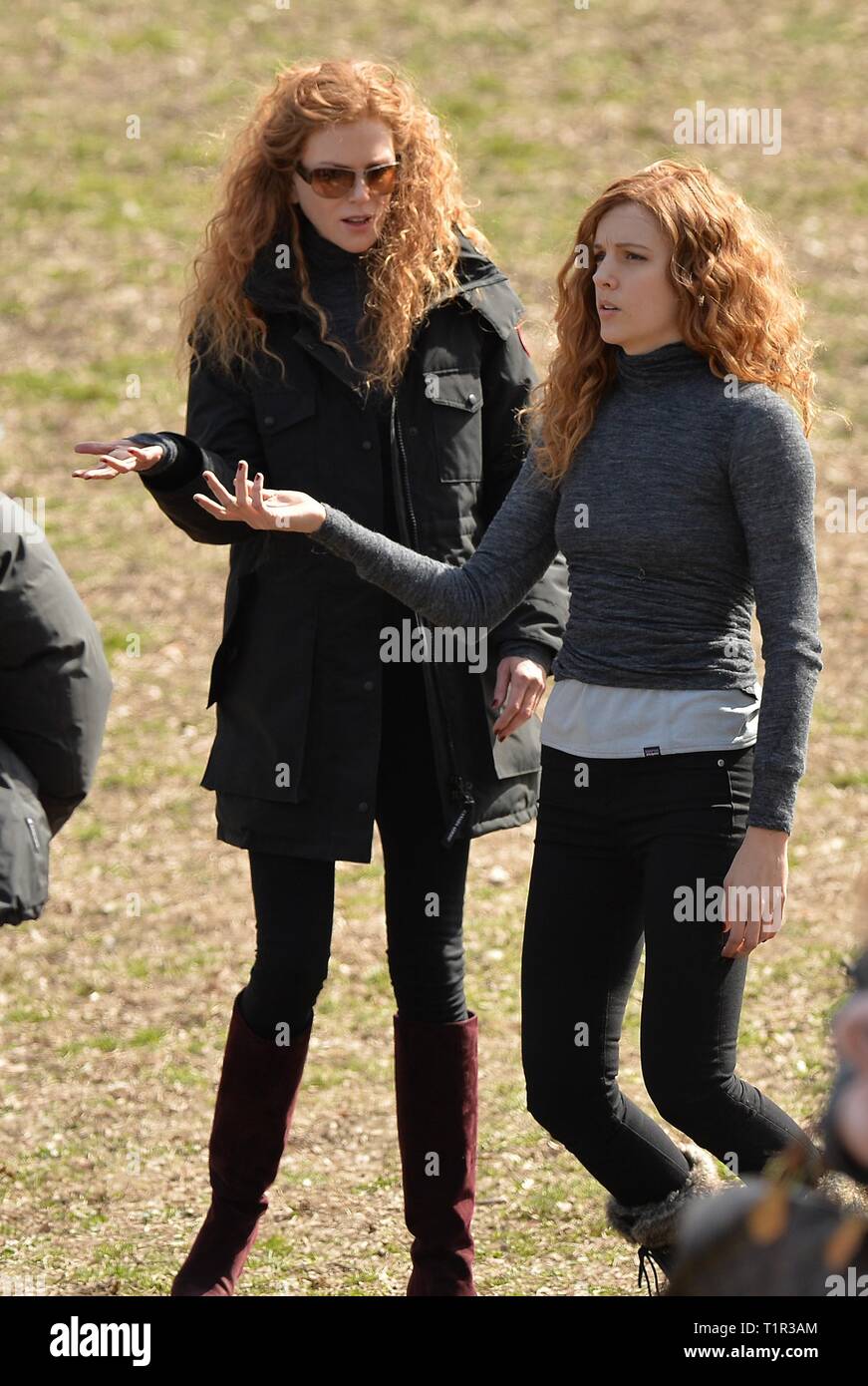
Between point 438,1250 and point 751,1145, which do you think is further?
point 438,1250

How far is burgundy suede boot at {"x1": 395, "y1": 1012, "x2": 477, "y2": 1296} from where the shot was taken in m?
3.50

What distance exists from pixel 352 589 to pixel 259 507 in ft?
1.44

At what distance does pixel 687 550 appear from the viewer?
2.93 m

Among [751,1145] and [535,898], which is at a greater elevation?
[535,898]

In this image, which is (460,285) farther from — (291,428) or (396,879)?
(396,879)

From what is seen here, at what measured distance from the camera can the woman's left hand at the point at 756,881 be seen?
2.79 m

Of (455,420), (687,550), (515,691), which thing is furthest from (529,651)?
(687,550)

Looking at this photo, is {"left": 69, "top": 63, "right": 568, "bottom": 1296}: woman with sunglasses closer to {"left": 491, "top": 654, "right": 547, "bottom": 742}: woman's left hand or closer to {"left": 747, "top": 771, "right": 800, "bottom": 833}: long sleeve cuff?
{"left": 491, "top": 654, "right": 547, "bottom": 742}: woman's left hand

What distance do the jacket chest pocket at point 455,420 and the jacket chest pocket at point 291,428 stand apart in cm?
23

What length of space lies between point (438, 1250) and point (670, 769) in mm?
1175

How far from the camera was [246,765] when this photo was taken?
3.44 m

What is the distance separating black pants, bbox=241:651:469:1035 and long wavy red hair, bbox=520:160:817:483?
60 centimetres

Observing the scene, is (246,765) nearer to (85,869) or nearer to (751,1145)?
(751,1145)
